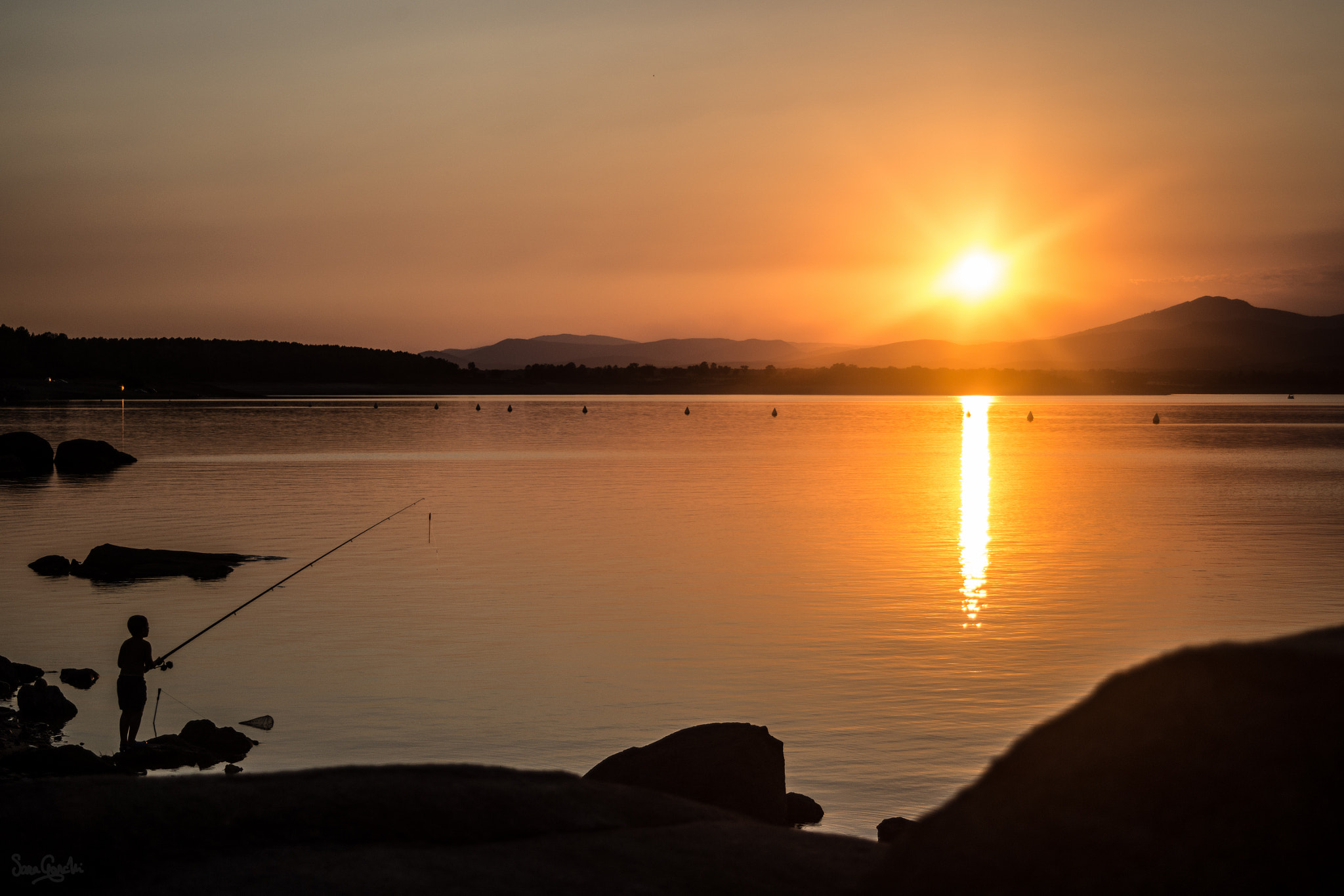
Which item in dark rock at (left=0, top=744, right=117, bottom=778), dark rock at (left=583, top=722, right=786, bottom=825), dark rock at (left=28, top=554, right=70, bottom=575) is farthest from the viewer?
dark rock at (left=28, top=554, right=70, bottom=575)

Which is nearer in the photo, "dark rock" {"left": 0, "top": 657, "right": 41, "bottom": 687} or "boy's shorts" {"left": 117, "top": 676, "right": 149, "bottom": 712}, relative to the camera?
"boy's shorts" {"left": 117, "top": 676, "right": 149, "bottom": 712}

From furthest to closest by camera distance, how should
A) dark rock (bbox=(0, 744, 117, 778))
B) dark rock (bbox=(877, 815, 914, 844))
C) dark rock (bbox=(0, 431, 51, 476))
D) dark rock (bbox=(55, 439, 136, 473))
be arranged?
dark rock (bbox=(0, 431, 51, 476)) < dark rock (bbox=(55, 439, 136, 473)) < dark rock (bbox=(877, 815, 914, 844)) < dark rock (bbox=(0, 744, 117, 778))

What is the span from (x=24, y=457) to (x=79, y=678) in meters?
45.4

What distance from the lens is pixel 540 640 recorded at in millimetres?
18516

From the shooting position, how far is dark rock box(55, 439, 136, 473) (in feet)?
178

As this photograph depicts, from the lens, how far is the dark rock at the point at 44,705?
1369cm

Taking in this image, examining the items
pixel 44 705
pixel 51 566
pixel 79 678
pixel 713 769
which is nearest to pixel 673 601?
pixel 79 678

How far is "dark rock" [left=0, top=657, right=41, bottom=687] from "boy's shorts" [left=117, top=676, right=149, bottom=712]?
3.80 meters

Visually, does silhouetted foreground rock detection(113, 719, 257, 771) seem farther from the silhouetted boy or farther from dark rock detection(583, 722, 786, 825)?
dark rock detection(583, 722, 786, 825)

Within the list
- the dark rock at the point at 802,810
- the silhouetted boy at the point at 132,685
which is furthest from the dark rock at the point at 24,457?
the dark rock at the point at 802,810

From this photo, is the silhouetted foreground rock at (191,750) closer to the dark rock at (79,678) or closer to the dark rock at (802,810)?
the dark rock at (79,678)

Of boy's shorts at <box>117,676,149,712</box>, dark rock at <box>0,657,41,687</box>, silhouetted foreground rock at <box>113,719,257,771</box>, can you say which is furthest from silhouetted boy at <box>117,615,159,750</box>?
dark rock at <box>0,657,41,687</box>

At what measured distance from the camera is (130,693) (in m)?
12.5

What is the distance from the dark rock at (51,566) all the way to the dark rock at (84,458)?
3139 cm
